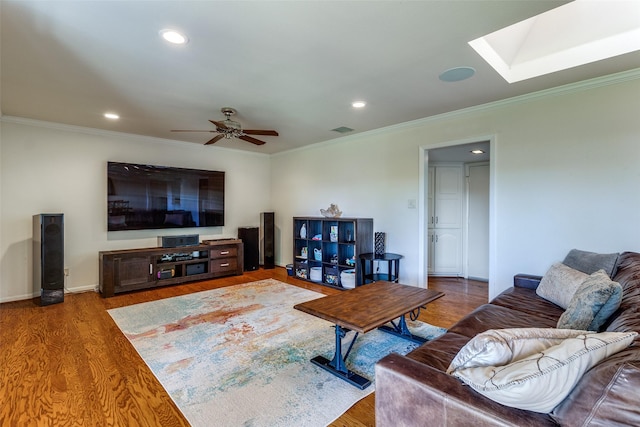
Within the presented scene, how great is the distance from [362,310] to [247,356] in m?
1.09

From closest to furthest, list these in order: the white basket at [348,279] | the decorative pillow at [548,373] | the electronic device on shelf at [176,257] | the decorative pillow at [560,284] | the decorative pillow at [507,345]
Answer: the decorative pillow at [548,373], the decorative pillow at [507,345], the decorative pillow at [560,284], the white basket at [348,279], the electronic device on shelf at [176,257]

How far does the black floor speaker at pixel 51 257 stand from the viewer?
12.3ft

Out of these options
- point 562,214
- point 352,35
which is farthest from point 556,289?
point 352,35

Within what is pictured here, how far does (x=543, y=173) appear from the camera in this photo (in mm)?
3072

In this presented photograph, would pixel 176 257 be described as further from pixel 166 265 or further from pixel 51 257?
pixel 51 257

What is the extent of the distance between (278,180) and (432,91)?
157 inches

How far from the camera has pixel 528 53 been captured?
271 centimetres

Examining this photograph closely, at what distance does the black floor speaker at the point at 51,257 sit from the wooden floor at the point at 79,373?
16 centimetres

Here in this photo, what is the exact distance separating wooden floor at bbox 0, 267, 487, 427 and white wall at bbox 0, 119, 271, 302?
618mm

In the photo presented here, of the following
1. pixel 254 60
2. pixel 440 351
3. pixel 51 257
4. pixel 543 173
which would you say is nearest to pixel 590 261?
pixel 543 173

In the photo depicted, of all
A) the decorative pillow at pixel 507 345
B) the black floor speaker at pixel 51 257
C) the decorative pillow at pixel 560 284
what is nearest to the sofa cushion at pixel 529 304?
the decorative pillow at pixel 560 284

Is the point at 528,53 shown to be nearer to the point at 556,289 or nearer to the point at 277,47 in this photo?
the point at 556,289

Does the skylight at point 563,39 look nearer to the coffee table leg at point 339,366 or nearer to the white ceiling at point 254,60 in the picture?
the white ceiling at point 254,60

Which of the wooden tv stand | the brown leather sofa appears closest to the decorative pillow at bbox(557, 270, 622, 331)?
the brown leather sofa
